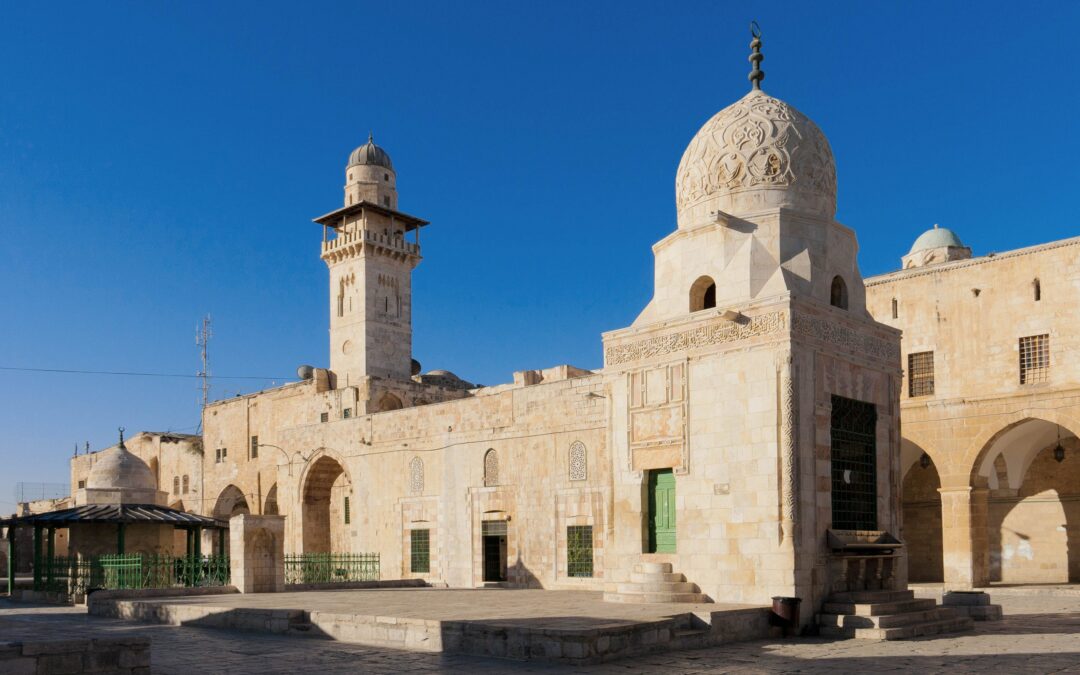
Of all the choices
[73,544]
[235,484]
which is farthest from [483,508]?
[235,484]

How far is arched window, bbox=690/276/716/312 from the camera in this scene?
14758 mm

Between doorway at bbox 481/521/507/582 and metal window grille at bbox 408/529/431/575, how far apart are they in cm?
195

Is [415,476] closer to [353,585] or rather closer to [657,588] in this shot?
[353,585]

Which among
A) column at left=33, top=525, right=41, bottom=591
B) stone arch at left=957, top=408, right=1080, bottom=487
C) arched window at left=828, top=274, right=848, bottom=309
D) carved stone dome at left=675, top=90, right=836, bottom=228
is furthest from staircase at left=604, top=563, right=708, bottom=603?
column at left=33, top=525, right=41, bottom=591

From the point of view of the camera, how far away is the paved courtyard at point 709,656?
9289mm

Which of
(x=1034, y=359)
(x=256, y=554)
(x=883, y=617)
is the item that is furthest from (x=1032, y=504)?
(x=256, y=554)

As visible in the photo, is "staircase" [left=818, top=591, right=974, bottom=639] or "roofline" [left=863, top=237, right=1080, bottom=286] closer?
"staircase" [left=818, top=591, right=974, bottom=639]

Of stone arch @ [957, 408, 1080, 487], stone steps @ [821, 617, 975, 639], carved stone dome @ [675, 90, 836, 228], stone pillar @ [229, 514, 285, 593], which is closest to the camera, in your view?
stone steps @ [821, 617, 975, 639]

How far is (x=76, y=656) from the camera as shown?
795cm

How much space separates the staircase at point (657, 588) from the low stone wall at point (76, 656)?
21.8 feet

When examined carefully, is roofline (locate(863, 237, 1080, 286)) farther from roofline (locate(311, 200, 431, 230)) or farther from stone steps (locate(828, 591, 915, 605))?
roofline (locate(311, 200, 431, 230))

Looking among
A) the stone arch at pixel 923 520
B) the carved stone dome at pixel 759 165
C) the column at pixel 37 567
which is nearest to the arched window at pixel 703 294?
the carved stone dome at pixel 759 165

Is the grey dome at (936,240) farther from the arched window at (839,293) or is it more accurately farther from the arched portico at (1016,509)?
the arched window at (839,293)

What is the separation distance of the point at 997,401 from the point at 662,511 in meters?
11.2
